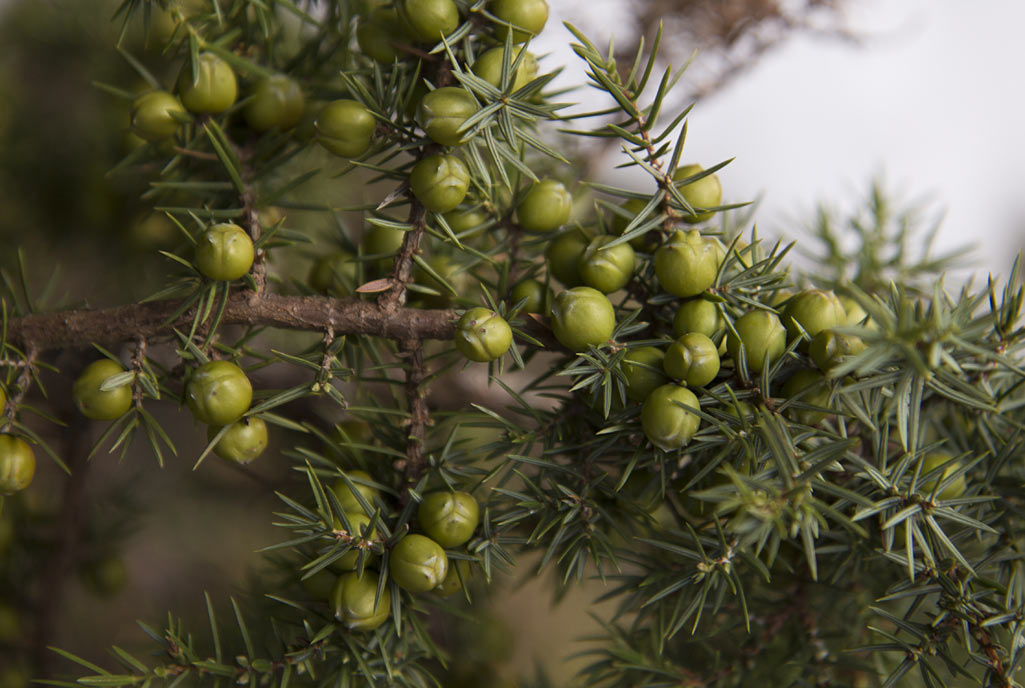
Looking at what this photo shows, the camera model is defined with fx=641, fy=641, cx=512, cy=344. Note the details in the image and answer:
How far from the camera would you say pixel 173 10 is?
0.49 m

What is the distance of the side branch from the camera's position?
459 millimetres

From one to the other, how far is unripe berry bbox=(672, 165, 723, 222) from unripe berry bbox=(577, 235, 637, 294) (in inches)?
2.2

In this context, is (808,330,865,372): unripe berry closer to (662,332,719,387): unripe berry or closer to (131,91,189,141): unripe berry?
(662,332,719,387): unripe berry

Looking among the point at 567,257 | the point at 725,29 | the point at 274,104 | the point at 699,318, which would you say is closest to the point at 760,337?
the point at 699,318

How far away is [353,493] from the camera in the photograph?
1.49ft

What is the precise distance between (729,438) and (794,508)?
0.08 meters

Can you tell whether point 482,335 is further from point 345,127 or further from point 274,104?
point 274,104

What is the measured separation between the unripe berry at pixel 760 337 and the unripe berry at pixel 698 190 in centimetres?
9

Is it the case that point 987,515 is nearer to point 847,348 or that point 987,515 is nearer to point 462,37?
point 847,348

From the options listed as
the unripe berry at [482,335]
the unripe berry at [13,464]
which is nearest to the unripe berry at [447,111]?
the unripe berry at [482,335]

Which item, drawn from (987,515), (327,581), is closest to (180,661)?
(327,581)

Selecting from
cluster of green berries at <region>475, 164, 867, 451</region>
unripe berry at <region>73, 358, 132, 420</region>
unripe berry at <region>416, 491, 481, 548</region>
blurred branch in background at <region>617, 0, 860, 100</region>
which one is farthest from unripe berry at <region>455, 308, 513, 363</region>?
blurred branch in background at <region>617, 0, 860, 100</region>

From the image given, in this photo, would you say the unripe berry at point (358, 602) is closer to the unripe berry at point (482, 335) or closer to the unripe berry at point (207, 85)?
the unripe berry at point (482, 335)

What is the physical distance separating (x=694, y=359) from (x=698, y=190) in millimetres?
139
